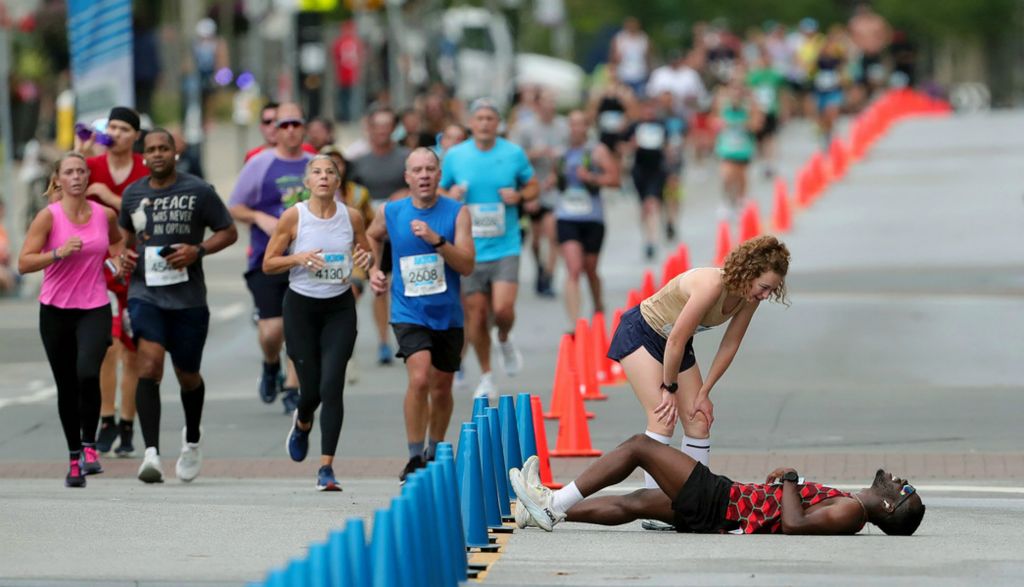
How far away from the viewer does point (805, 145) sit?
41125 millimetres

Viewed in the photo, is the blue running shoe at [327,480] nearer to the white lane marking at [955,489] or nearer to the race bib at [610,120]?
the white lane marking at [955,489]

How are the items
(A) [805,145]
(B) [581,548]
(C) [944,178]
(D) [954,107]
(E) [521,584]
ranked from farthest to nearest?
(D) [954,107]
(A) [805,145]
(C) [944,178]
(B) [581,548]
(E) [521,584]

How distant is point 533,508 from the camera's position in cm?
930

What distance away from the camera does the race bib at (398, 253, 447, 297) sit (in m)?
11.4

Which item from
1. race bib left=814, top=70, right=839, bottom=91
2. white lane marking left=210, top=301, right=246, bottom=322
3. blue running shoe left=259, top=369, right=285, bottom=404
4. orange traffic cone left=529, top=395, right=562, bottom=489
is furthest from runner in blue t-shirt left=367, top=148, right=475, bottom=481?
race bib left=814, top=70, right=839, bottom=91

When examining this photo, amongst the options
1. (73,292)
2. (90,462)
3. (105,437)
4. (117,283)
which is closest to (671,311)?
(73,292)

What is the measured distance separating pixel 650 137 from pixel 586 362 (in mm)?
9784

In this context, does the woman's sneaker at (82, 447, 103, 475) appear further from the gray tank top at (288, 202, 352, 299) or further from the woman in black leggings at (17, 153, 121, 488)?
the gray tank top at (288, 202, 352, 299)

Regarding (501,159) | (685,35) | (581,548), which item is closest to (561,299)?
(501,159)

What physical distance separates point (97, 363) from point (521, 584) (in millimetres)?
4031

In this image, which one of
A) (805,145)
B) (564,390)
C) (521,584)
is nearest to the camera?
(521,584)

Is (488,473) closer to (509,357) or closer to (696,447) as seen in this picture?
(696,447)

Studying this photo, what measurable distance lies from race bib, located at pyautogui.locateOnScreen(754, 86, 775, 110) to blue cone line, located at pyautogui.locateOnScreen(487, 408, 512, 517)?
23428 millimetres

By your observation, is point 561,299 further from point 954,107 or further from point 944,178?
point 954,107
